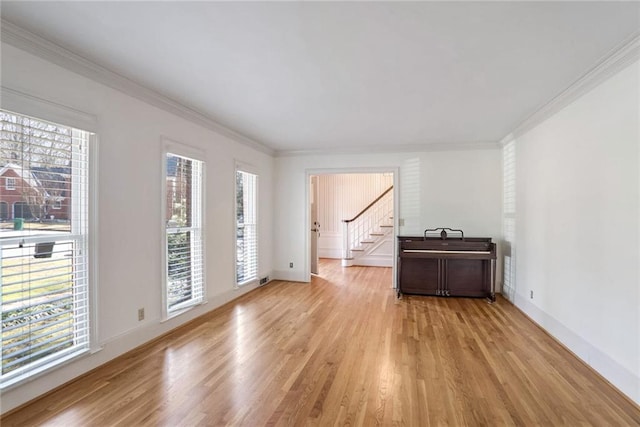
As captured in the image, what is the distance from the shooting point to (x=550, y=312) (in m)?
3.43

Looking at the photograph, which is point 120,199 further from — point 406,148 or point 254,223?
point 406,148

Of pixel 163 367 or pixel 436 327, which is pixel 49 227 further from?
pixel 436 327

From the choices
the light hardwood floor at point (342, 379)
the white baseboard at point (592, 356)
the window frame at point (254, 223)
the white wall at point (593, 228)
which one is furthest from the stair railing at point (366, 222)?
the white baseboard at point (592, 356)

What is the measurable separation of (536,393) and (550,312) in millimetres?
1483

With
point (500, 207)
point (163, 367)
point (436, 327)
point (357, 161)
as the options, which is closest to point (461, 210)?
point (500, 207)

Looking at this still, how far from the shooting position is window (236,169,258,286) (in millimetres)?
4953

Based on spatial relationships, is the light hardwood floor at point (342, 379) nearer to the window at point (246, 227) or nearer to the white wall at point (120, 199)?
the white wall at point (120, 199)

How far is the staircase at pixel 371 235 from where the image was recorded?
788cm

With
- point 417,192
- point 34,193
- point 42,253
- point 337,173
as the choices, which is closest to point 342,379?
point 42,253

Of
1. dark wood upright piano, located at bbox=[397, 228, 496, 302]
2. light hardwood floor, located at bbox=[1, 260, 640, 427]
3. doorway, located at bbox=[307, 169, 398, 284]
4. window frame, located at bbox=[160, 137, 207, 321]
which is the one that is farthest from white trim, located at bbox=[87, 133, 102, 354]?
doorway, located at bbox=[307, 169, 398, 284]

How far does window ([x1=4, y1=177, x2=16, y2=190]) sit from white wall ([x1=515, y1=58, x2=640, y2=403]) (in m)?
4.22

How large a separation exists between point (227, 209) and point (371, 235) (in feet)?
14.3

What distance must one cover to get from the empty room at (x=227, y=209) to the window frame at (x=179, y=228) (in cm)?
3

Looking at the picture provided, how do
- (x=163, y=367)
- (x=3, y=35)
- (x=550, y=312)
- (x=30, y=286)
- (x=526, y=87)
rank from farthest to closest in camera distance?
(x=550, y=312), (x=526, y=87), (x=163, y=367), (x=30, y=286), (x=3, y=35)
